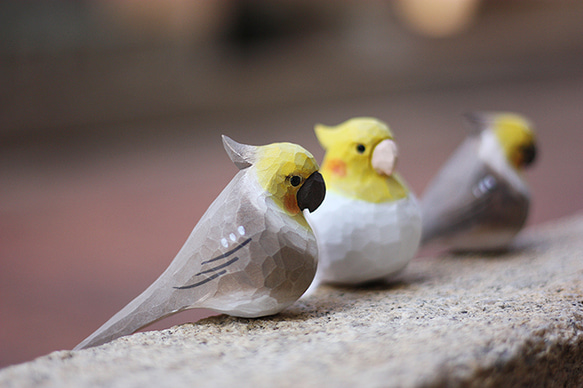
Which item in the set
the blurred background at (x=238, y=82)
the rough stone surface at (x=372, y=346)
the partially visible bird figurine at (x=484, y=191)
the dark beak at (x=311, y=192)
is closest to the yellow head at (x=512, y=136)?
the partially visible bird figurine at (x=484, y=191)

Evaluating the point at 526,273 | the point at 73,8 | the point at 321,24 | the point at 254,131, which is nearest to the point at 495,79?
the point at 321,24

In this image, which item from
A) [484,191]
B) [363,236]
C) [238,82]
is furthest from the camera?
[238,82]

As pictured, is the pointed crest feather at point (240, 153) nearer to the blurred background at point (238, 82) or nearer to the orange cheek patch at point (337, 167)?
the orange cheek patch at point (337, 167)

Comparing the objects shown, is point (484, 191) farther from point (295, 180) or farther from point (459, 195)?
point (295, 180)

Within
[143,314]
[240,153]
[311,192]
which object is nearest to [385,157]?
[311,192]

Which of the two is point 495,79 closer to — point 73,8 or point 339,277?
point 73,8

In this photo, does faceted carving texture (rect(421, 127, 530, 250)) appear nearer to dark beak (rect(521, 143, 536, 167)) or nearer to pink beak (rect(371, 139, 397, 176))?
dark beak (rect(521, 143, 536, 167))
